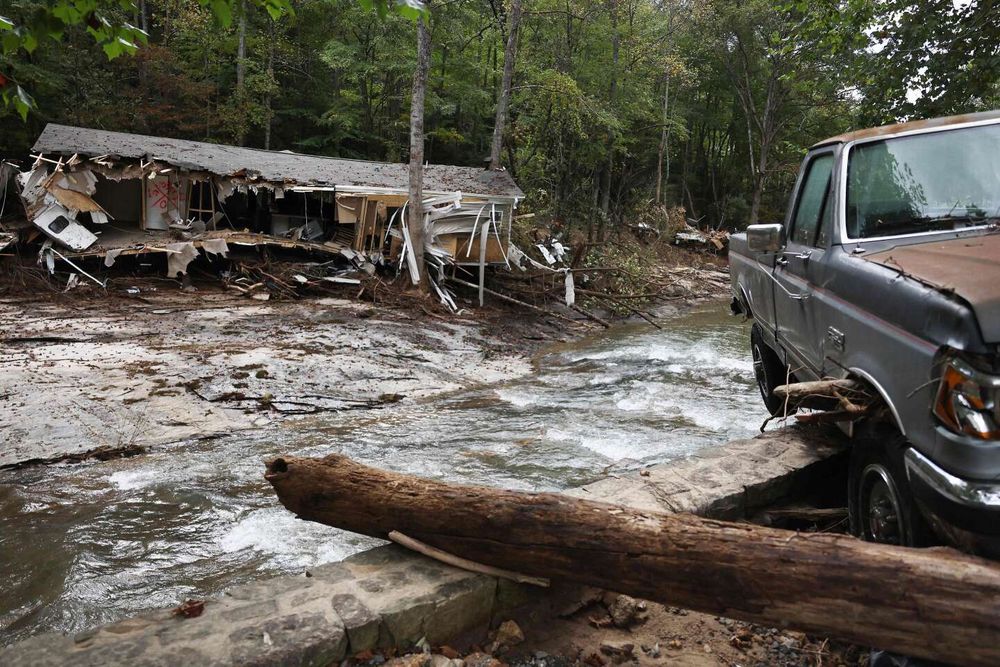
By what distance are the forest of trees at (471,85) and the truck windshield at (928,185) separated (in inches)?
678

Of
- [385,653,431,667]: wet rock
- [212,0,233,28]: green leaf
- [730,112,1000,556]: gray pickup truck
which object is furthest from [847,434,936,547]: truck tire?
[212,0,233,28]: green leaf

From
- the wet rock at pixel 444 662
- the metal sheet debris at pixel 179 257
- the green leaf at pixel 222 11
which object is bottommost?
the wet rock at pixel 444 662

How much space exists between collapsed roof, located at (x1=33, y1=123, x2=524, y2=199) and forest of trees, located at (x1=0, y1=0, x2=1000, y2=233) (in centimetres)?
334

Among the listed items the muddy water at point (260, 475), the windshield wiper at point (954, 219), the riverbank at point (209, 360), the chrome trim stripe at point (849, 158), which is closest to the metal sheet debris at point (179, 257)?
the riverbank at point (209, 360)

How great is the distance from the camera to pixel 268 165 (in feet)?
63.8

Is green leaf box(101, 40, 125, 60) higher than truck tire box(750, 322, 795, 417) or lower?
higher

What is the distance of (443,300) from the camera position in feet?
54.7

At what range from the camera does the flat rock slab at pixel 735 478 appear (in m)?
4.30

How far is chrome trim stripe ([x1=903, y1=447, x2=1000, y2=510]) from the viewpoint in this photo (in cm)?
255

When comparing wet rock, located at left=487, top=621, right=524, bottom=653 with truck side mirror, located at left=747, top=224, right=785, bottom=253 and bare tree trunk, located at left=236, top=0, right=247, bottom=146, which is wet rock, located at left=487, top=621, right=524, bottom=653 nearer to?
truck side mirror, located at left=747, top=224, right=785, bottom=253

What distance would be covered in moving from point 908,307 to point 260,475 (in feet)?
19.1

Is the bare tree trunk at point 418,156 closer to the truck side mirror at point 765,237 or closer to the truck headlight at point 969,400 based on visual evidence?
the truck side mirror at point 765,237

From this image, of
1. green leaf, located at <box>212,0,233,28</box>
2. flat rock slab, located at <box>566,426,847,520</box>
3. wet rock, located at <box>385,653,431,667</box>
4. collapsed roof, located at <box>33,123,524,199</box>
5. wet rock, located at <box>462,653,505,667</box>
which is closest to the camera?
wet rock, located at <box>385,653,431,667</box>

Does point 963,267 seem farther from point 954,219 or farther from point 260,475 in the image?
point 260,475
